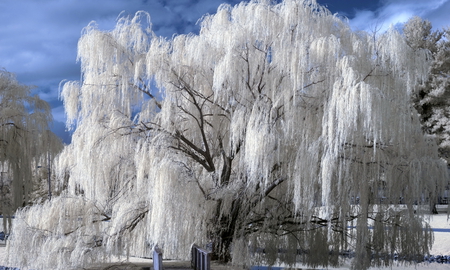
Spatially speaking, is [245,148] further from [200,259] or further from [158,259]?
[158,259]

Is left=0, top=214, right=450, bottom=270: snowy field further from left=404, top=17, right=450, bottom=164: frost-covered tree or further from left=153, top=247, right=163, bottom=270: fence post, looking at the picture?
left=404, top=17, right=450, bottom=164: frost-covered tree

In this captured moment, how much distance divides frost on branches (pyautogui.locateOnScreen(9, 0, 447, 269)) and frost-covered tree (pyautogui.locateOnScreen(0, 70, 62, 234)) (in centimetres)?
52

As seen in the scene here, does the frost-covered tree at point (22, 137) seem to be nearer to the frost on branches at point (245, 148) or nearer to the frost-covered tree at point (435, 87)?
the frost on branches at point (245, 148)

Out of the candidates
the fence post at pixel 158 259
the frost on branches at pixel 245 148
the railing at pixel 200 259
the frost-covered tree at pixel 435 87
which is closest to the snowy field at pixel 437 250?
the frost on branches at pixel 245 148

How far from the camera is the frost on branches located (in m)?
6.59

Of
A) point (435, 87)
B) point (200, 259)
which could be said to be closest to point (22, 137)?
point (200, 259)

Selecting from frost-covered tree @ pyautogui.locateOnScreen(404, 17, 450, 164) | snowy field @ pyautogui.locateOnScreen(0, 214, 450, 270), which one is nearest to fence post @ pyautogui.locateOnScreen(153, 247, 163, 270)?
snowy field @ pyautogui.locateOnScreen(0, 214, 450, 270)

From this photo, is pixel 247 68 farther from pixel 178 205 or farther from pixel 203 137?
pixel 178 205

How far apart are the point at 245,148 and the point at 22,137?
4478 millimetres

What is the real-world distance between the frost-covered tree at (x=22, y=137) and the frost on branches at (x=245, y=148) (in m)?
0.52

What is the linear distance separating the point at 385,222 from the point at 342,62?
3082mm

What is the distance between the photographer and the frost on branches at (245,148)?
659cm

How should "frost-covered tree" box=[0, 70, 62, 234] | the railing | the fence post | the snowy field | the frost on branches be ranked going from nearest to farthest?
the railing → the fence post → the frost on branches → "frost-covered tree" box=[0, 70, 62, 234] → the snowy field

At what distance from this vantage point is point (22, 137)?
27.9 feet
